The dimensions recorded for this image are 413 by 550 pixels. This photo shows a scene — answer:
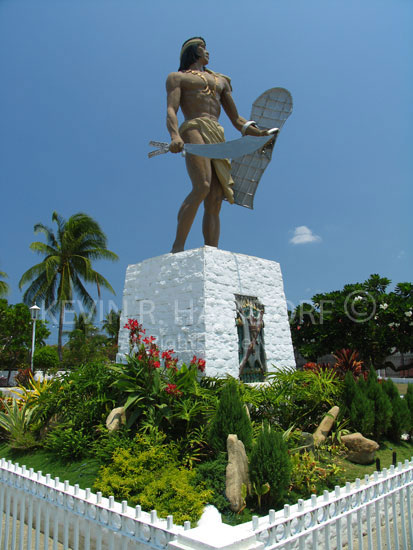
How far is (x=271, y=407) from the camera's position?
5.73m

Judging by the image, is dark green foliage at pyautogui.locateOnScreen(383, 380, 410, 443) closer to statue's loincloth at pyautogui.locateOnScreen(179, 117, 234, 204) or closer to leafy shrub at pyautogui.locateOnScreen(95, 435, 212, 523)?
leafy shrub at pyautogui.locateOnScreen(95, 435, 212, 523)

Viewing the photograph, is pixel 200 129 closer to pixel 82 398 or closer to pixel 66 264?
pixel 82 398

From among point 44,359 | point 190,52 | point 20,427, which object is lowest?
point 20,427

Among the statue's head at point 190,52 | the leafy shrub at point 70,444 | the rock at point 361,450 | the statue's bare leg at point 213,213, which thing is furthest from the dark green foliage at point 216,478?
the statue's head at point 190,52

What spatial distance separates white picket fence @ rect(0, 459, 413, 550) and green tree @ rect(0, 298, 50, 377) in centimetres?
1762

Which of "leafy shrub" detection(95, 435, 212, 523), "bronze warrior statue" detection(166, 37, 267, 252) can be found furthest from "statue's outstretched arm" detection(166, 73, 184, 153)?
"leafy shrub" detection(95, 435, 212, 523)

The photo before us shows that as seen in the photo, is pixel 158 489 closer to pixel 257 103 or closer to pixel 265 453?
pixel 265 453

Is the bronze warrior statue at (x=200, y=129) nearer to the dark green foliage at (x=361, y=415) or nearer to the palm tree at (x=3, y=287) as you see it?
the dark green foliage at (x=361, y=415)

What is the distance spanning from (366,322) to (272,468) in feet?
44.7

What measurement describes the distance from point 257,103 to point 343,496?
672 cm

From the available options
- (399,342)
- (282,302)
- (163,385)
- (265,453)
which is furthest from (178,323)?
(399,342)

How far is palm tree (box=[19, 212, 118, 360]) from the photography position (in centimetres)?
1959

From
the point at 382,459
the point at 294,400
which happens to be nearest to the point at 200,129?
the point at 294,400

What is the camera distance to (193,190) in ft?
23.1
